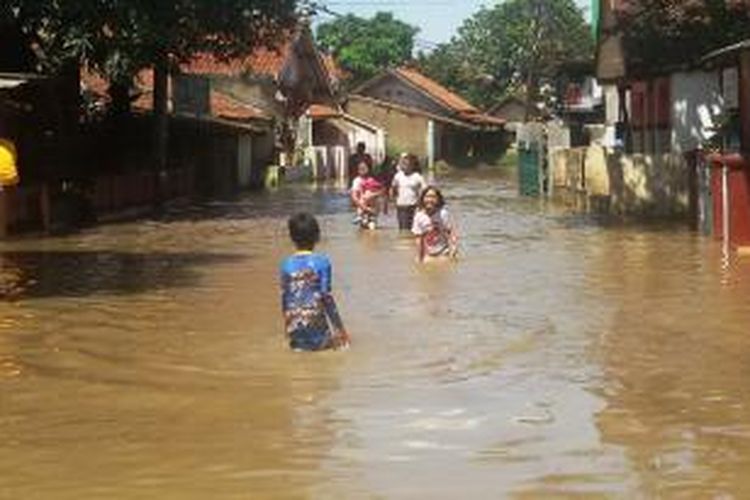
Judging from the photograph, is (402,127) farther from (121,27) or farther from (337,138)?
(121,27)

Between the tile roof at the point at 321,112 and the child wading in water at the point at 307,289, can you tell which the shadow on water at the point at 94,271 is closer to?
the child wading in water at the point at 307,289

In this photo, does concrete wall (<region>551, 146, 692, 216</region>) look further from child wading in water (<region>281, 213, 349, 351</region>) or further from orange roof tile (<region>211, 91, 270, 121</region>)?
orange roof tile (<region>211, 91, 270, 121</region>)

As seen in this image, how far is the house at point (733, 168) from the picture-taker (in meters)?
18.0

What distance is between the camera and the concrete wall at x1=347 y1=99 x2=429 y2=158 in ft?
236

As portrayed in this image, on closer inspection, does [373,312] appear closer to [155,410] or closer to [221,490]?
[155,410]

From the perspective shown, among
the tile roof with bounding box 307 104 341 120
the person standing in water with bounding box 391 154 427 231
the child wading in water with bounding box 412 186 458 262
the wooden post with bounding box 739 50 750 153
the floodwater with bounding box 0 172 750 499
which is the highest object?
the tile roof with bounding box 307 104 341 120

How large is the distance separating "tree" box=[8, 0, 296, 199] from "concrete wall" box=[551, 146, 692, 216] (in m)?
7.94

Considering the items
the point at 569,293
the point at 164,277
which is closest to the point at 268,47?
the point at 164,277

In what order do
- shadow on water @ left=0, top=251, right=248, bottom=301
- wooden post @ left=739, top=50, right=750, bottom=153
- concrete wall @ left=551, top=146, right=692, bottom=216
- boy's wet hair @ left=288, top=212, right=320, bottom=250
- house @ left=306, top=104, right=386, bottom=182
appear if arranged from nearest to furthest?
boy's wet hair @ left=288, top=212, right=320, bottom=250 < shadow on water @ left=0, top=251, right=248, bottom=301 < wooden post @ left=739, top=50, right=750, bottom=153 < concrete wall @ left=551, top=146, right=692, bottom=216 < house @ left=306, top=104, right=386, bottom=182

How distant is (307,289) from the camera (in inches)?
393

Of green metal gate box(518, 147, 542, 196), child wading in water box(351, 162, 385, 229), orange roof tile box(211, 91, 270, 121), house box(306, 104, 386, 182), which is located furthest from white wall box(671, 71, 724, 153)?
house box(306, 104, 386, 182)

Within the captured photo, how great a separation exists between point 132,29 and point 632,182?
1017 centimetres

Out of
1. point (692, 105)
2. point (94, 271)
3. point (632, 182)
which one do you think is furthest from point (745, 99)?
point (692, 105)

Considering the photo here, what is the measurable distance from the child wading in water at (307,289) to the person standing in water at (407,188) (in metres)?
12.1
